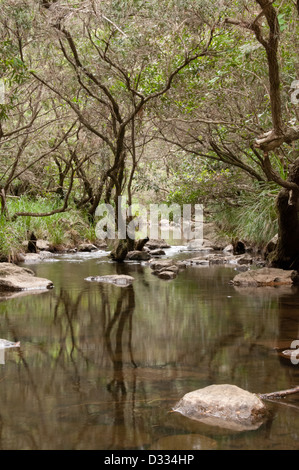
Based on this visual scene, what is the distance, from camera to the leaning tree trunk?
8.51 m

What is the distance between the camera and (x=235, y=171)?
14070mm

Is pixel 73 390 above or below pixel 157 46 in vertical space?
below

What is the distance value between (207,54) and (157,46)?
3.33 ft

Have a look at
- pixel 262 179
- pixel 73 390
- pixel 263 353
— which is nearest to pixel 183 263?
pixel 262 179

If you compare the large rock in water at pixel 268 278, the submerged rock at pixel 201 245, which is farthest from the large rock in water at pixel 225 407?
the submerged rock at pixel 201 245

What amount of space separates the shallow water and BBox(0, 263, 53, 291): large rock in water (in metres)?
0.44

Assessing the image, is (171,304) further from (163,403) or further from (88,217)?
(88,217)

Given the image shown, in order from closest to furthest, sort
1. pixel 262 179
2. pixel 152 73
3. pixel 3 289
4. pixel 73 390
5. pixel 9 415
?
pixel 9 415
pixel 73 390
pixel 3 289
pixel 152 73
pixel 262 179

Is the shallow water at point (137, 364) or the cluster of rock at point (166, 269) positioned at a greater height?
the cluster of rock at point (166, 269)

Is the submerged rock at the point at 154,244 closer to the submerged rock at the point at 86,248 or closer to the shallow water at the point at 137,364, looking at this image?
the submerged rock at the point at 86,248

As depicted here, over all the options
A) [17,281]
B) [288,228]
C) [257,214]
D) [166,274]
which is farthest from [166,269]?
[17,281]

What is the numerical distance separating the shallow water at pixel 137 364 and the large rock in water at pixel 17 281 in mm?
441

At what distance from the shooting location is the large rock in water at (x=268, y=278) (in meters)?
8.55

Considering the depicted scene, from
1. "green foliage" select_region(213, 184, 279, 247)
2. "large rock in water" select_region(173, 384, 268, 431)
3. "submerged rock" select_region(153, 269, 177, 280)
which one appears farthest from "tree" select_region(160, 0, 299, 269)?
"large rock in water" select_region(173, 384, 268, 431)
